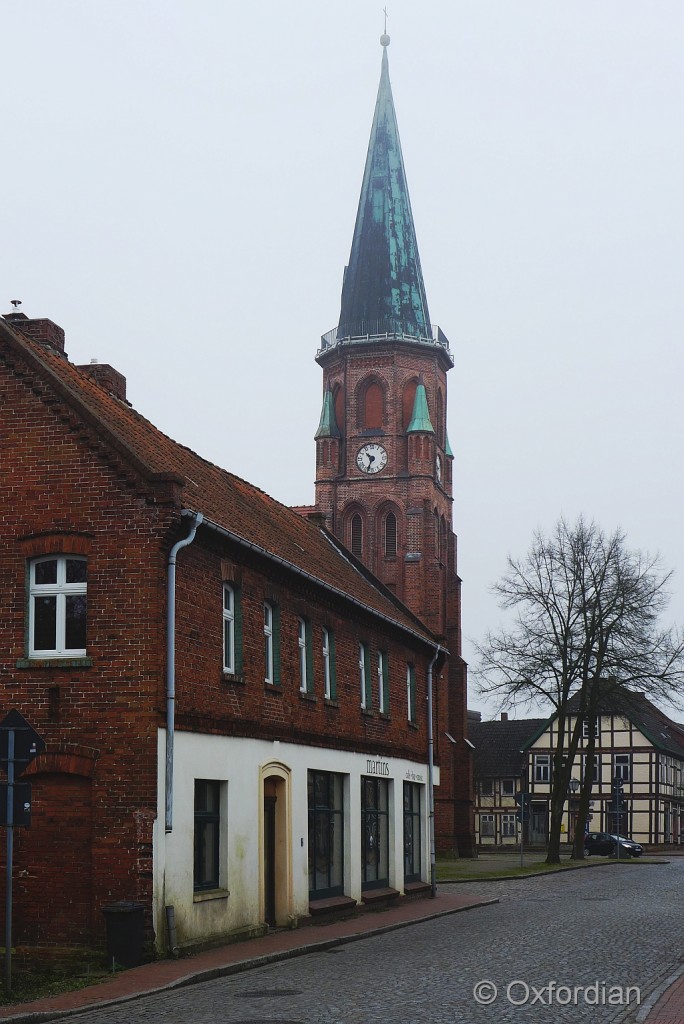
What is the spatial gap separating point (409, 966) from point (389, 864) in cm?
1325

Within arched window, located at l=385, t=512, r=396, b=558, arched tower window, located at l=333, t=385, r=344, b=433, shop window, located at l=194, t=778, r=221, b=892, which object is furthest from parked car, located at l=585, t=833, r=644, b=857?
shop window, located at l=194, t=778, r=221, b=892

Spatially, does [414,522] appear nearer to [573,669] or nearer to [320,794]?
[573,669]

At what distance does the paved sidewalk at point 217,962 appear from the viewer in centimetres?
1388

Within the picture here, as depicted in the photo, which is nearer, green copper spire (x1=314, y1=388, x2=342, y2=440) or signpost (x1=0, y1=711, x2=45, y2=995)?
signpost (x1=0, y1=711, x2=45, y2=995)

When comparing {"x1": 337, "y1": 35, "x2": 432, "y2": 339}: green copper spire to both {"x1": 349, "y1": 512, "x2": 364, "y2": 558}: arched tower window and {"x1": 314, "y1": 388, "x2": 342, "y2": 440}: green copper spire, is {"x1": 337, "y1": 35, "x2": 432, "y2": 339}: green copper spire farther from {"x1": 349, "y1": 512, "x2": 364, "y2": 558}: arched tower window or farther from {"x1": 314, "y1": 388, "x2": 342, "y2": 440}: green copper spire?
{"x1": 349, "y1": 512, "x2": 364, "y2": 558}: arched tower window

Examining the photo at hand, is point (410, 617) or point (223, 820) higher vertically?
point (410, 617)

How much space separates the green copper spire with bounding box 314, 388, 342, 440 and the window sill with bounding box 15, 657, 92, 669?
59087 millimetres

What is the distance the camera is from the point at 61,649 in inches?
746

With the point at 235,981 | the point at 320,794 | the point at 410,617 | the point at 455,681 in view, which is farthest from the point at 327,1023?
the point at 455,681

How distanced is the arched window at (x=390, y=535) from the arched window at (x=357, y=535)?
4.20 ft

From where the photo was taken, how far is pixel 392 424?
76.8m

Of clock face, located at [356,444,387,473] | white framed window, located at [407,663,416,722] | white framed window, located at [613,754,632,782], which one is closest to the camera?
white framed window, located at [407,663,416,722]

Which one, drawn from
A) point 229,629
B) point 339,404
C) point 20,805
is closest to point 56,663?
point 229,629

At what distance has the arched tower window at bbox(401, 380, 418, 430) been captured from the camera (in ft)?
253
